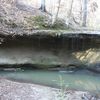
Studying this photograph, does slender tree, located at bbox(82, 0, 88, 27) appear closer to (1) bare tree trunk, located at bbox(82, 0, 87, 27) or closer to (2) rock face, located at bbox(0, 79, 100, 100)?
(1) bare tree trunk, located at bbox(82, 0, 87, 27)

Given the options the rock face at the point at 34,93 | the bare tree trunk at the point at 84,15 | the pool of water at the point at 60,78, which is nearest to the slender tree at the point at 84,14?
the bare tree trunk at the point at 84,15

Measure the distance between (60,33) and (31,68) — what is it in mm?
1833

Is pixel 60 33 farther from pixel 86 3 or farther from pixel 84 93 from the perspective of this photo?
pixel 86 3

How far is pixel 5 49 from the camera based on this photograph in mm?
11305

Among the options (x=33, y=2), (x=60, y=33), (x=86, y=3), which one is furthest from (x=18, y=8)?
(x=86, y=3)

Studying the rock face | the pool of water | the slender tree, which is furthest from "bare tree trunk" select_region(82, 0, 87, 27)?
the rock face

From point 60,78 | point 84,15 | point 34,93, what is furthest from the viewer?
point 84,15

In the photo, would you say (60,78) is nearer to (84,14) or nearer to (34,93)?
(34,93)

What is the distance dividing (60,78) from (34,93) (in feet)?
7.58

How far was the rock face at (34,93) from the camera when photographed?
7.71m

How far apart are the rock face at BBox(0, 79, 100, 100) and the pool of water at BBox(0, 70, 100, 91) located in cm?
99

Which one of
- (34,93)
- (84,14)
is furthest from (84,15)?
(34,93)

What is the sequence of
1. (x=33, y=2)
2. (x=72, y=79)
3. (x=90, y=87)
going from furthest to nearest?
(x=33, y=2), (x=72, y=79), (x=90, y=87)

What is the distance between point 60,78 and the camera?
10258mm
